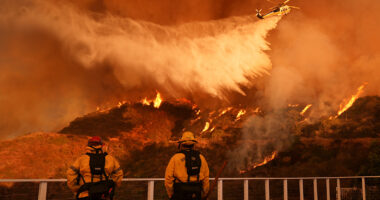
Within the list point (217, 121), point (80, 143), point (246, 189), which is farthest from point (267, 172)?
point (246, 189)

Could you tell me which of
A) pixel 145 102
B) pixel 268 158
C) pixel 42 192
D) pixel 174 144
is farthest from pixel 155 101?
pixel 42 192

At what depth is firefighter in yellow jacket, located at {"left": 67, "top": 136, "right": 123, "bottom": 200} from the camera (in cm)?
411

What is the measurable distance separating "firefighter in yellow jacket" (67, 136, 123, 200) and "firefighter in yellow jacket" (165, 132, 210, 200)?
31.8 inches

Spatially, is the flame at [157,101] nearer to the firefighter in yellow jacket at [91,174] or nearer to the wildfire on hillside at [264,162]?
the wildfire on hillside at [264,162]

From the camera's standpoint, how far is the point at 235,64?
46594 millimetres

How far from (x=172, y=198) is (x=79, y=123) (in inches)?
2505

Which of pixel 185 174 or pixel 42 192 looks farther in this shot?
pixel 42 192

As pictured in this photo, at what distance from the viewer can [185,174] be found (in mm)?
4242

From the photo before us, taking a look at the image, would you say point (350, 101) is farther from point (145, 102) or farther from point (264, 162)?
point (145, 102)

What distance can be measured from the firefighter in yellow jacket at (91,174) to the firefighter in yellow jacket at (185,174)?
2.65 feet

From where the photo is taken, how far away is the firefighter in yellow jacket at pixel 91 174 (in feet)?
13.5

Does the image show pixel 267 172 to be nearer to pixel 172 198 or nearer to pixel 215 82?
pixel 215 82

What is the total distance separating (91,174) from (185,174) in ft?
3.93

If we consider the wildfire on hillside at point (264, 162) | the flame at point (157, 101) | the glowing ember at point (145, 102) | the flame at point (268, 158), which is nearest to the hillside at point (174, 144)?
the wildfire on hillside at point (264, 162)
